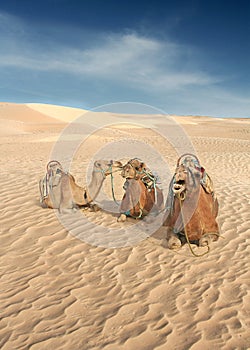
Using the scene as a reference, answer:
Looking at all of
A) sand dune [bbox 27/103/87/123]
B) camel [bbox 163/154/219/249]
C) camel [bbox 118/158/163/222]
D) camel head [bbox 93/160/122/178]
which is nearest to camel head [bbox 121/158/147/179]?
camel [bbox 118/158/163/222]

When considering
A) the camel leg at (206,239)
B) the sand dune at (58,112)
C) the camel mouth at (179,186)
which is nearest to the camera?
the camel mouth at (179,186)

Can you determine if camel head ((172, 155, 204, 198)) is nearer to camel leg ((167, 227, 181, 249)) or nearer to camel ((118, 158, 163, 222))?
camel leg ((167, 227, 181, 249))

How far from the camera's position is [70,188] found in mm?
6949

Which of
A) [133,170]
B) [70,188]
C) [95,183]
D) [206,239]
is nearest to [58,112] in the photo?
[70,188]

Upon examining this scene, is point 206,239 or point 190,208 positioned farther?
point 206,239

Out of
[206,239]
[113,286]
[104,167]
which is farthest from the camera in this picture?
[104,167]

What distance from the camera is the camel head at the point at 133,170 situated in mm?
6180

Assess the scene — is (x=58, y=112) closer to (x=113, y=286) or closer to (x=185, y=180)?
(x=185, y=180)

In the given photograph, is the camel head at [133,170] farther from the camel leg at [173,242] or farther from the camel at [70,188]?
the camel leg at [173,242]

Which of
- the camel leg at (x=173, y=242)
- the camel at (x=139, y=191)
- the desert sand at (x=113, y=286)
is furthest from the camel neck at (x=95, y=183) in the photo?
the camel leg at (x=173, y=242)

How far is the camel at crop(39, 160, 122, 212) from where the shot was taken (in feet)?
22.6

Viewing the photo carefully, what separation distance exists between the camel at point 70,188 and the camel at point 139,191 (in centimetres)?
56

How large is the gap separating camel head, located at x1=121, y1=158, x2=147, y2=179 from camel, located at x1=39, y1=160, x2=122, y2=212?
1.67 ft

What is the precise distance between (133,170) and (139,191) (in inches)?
16.1
